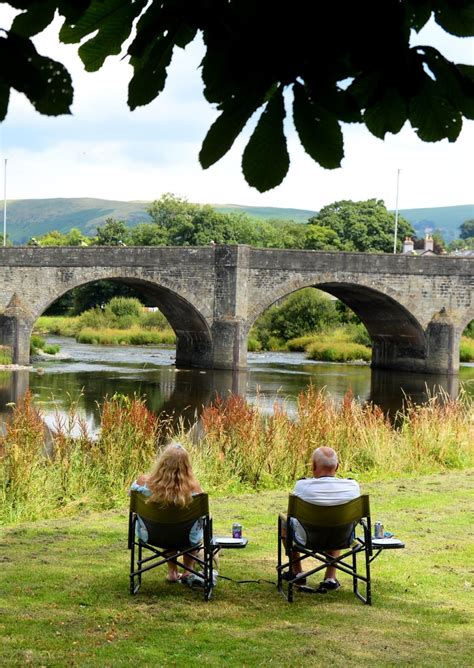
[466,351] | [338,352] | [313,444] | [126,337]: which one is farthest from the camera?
[126,337]

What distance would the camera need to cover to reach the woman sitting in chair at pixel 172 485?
584cm

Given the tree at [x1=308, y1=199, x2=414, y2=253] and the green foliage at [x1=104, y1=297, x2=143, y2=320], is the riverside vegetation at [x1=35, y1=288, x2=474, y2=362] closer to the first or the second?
the green foliage at [x1=104, y1=297, x2=143, y2=320]

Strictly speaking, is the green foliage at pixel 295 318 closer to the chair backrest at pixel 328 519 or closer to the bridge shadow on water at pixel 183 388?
the bridge shadow on water at pixel 183 388

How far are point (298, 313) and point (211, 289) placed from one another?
11.9 metres

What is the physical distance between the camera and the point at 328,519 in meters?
5.93

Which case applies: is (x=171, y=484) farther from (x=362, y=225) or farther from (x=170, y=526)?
(x=362, y=225)

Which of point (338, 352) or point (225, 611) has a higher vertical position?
point (225, 611)

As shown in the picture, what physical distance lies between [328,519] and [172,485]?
94 cm

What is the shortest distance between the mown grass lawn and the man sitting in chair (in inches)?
8.8

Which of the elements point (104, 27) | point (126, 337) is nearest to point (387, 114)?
point (104, 27)

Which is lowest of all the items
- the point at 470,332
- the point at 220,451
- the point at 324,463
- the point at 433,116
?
the point at 470,332

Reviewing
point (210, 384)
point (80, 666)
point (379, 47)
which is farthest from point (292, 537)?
point (210, 384)

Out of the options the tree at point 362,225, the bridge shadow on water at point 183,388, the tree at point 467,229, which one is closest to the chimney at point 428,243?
the tree at point 362,225

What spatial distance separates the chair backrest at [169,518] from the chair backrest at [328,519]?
56 centimetres
